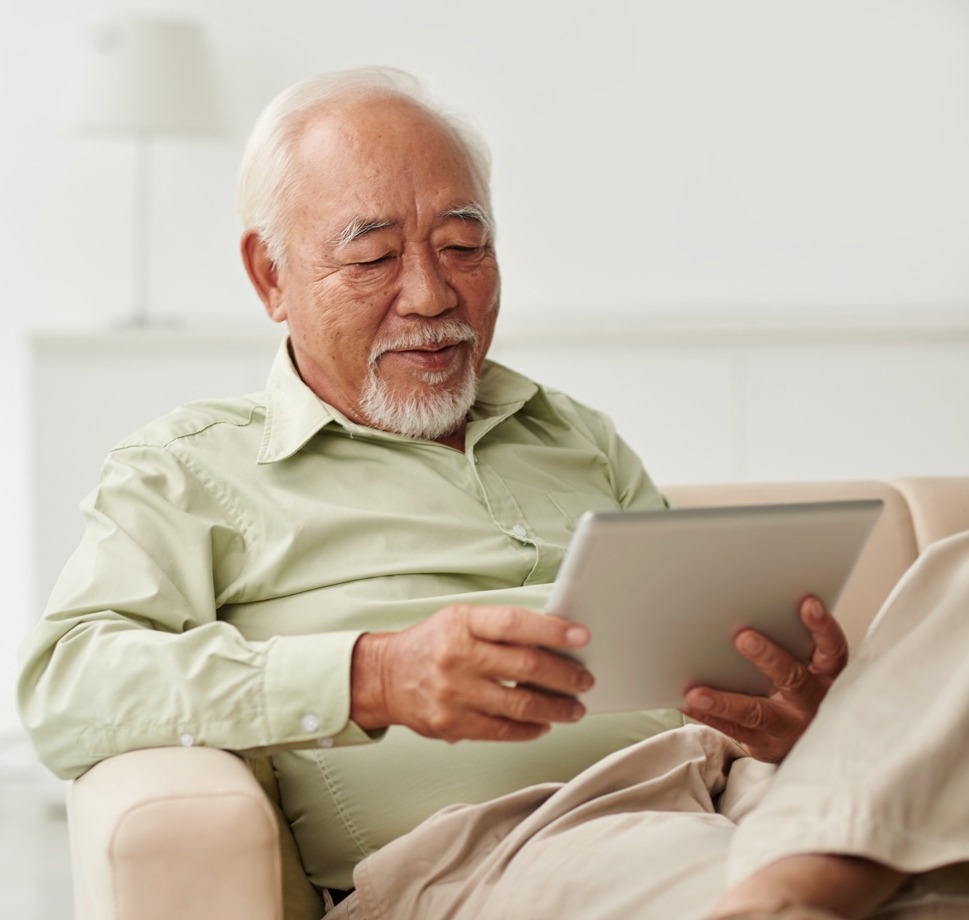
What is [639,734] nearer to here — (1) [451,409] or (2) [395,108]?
(1) [451,409]

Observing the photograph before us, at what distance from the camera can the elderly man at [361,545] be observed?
1.38 meters

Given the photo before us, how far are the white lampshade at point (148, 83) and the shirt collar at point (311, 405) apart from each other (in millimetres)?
2090

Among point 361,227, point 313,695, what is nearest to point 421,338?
point 361,227

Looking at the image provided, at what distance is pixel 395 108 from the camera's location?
1.88 meters

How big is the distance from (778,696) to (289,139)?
0.94 m

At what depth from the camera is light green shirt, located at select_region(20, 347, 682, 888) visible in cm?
141

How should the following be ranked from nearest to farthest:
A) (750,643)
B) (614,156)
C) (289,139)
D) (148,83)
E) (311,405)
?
(750,643) → (311,405) → (289,139) → (148,83) → (614,156)

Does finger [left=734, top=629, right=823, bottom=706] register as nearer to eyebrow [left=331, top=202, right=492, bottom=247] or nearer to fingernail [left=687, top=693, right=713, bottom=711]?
fingernail [left=687, top=693, right=713, bottom=711]

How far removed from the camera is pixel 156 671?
141 cm

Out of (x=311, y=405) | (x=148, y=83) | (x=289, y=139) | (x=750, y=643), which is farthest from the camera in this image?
(x=148, y=83)

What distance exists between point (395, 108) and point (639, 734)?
0.83 meters

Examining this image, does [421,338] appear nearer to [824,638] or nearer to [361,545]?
[361,545]

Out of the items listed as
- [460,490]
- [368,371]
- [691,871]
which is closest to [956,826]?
[691,871]

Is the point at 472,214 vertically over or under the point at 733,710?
over
